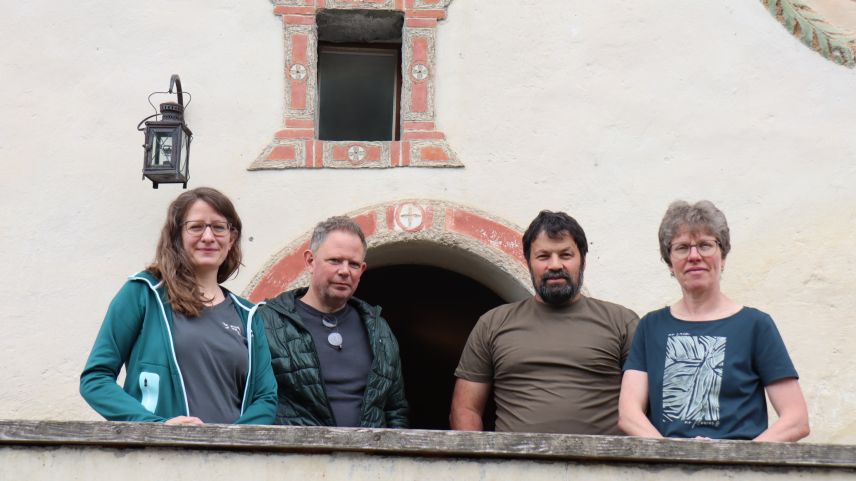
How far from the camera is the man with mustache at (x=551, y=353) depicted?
473 centimetres

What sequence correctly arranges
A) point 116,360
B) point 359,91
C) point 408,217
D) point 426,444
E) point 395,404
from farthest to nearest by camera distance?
point 359,91
point 408,217
point 395,404
point 116,360
point 426,444

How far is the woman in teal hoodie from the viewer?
418 cm

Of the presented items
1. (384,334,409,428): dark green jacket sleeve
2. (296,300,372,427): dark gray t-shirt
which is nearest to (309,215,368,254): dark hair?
(296,300,372,427): dark gray t-shirt

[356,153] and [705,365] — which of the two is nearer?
[705,365]

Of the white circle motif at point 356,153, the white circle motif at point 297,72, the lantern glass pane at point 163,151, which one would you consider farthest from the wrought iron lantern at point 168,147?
→ the white circle motif at point 356,153

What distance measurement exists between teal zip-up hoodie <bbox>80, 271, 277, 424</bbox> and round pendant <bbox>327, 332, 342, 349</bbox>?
567mm

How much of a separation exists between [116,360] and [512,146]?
10.0ft

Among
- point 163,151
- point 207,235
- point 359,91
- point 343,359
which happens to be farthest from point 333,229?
point 359,91

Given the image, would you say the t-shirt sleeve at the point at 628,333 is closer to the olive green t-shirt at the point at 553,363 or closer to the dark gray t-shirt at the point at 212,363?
the olive green t-shirt at the point at 553,363

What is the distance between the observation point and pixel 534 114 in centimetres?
686

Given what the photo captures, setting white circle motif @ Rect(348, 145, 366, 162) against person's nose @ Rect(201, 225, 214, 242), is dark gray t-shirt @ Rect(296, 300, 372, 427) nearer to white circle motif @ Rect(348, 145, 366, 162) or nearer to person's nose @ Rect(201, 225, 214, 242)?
person's nose @ Rect(201, 225, 214, 242)

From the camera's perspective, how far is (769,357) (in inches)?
168

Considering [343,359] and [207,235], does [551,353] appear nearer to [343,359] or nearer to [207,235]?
[343,359]

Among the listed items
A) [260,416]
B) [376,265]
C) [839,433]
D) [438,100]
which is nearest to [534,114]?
[438,100]
